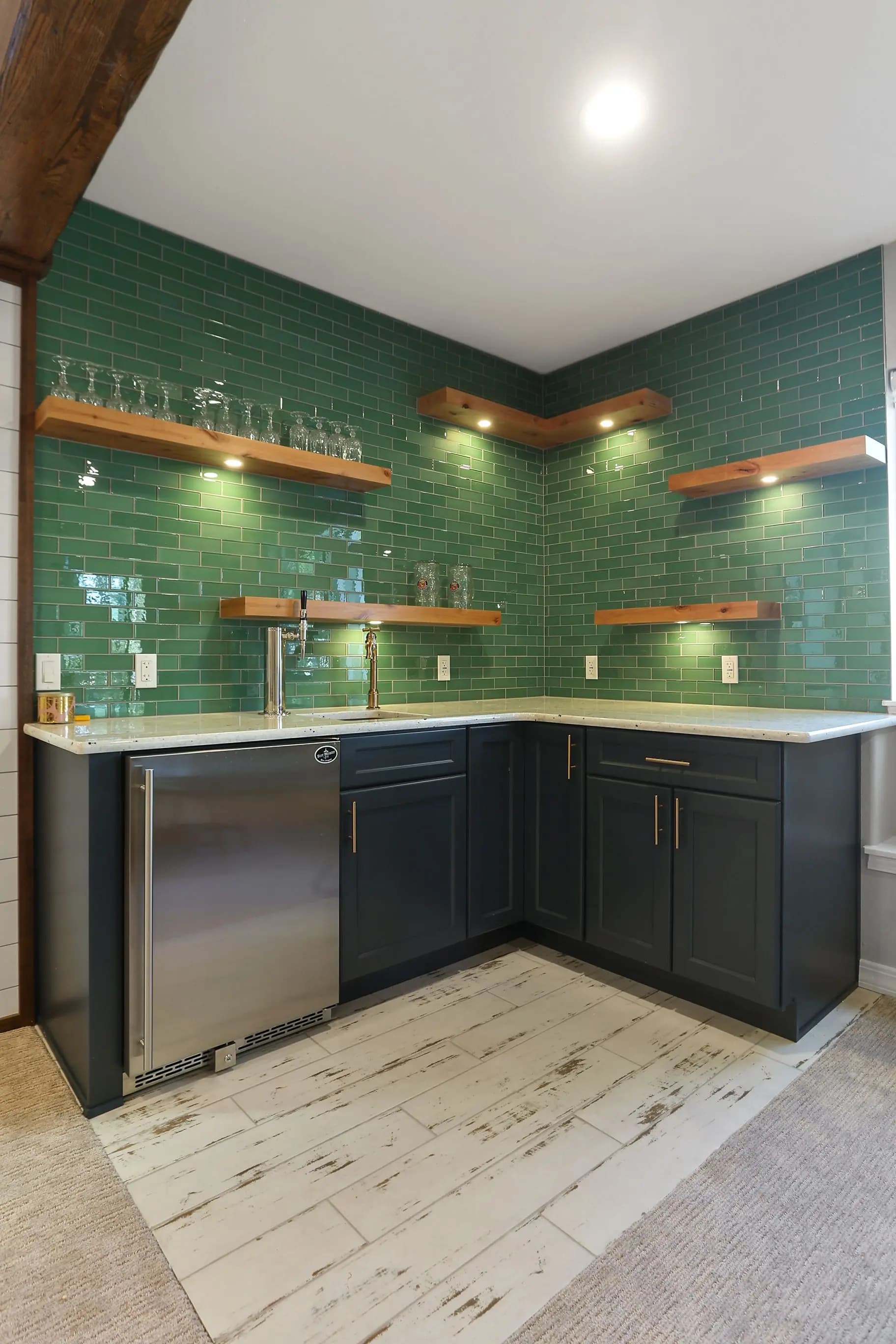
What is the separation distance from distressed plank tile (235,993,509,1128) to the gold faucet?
1.24 metres

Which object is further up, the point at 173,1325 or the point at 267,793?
the point at 267,793

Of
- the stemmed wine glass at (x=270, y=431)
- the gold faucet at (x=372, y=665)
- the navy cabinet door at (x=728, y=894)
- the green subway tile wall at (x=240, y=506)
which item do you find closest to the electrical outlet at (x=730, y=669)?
the navy cabinet door at (x=728, y=894)

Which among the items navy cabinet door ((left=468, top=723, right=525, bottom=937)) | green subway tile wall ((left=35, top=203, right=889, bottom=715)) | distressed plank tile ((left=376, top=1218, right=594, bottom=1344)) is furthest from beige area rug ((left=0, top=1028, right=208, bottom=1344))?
navy cabinet door ((left=468, top=723, right=525, bottom=937))

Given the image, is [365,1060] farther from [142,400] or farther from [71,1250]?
[142,400]

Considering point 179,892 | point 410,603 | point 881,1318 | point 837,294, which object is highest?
point 837,294

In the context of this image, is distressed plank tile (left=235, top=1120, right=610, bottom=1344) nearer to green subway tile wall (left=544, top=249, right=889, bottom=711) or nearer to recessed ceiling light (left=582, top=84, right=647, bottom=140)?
green subway tile wall (left=544, top=249, right=889, bottom=711)

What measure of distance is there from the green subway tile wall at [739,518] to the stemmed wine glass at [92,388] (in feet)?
7.59

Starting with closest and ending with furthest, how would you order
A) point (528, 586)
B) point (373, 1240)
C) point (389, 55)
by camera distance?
point (373, 1240)
point (389, 55)
point (528, 586)

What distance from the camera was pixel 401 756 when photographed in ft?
8.31

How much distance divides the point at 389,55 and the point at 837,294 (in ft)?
6.26

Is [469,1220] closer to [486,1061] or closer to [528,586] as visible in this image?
[486,1061]

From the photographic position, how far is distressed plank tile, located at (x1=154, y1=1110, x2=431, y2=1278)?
4.88 feet

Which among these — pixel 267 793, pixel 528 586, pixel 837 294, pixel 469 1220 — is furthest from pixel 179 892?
pixel 837 294

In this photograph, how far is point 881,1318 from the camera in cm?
133
